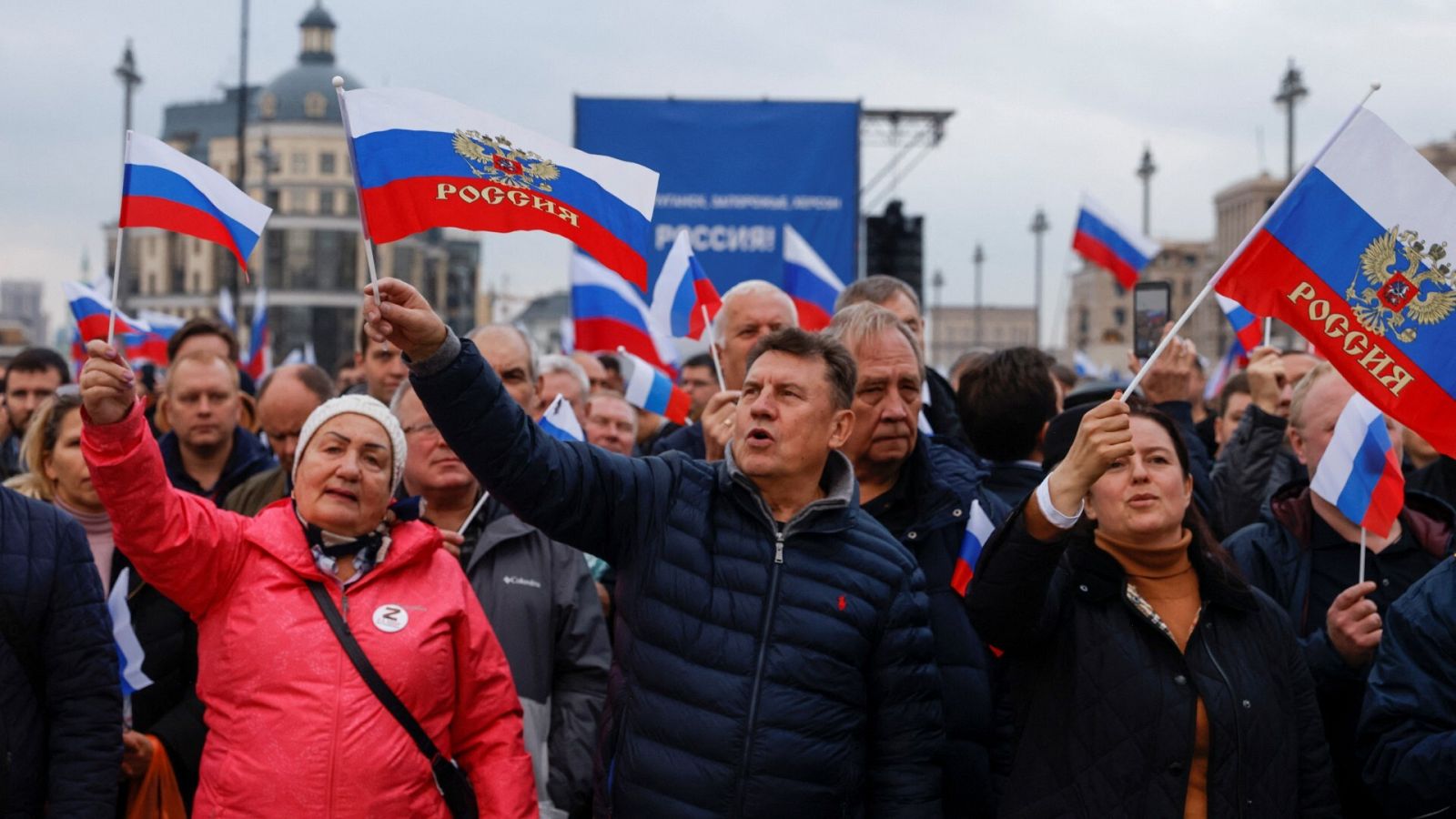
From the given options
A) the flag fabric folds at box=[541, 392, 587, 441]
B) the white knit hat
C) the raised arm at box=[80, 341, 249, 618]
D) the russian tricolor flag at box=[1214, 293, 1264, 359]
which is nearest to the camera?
the raised arm at box=[80, 341, 249, 618]

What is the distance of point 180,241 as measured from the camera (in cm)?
10588

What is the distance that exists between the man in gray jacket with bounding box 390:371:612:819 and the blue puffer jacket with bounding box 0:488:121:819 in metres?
1.08

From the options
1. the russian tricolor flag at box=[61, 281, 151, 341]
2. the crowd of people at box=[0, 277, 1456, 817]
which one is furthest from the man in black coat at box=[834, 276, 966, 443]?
the russian tricolor flag at box=[61, 281, 151, 341]

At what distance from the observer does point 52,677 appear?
12.6 ft

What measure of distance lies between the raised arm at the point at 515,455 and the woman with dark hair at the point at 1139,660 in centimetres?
83

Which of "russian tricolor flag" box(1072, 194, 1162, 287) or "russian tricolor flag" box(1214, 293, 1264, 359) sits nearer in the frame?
"russian tricolor flag" box(1214, 293, 1264, 359)

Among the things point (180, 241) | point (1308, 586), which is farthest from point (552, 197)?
→ point (180, 241)

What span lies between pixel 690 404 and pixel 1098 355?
93.6ft

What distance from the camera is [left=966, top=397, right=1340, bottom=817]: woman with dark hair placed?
3.56 m

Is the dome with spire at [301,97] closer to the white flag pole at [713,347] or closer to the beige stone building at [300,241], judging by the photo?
the beige stone building at [300,241]

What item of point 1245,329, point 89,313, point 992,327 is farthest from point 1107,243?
point 992,327

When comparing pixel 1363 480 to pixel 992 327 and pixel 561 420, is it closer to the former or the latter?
pixel 561 420

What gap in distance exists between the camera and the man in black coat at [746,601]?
3445mm

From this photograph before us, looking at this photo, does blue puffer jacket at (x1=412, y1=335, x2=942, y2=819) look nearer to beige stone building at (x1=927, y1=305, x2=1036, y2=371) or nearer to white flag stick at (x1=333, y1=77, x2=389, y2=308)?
white flag stick at (x1=333, y1=77, x2=389, y2=308)
